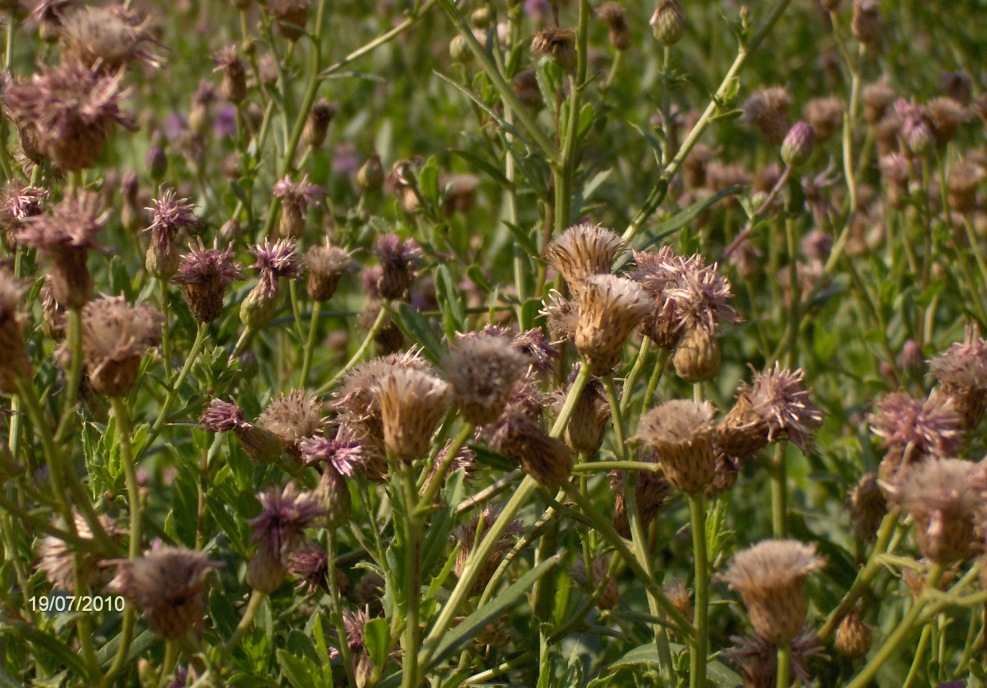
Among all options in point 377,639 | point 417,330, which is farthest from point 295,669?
point 417,330

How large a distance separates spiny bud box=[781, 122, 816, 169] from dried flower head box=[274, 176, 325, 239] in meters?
1.16

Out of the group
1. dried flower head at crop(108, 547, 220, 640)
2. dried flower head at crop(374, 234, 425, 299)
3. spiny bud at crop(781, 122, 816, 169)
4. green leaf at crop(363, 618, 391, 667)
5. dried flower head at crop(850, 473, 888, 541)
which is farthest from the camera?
spiny bud at crop(781, 122, 816, 169)

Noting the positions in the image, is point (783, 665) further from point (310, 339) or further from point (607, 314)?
point (310, 339)

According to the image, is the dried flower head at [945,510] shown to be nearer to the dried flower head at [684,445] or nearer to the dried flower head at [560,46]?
the dried flower head at [684,445]

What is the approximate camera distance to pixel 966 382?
1.65 metres

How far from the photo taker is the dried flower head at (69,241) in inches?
51.2

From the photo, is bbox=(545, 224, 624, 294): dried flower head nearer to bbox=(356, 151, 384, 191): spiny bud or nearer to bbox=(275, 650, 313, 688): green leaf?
bbox=(275, 650, 313, 688): green leaf

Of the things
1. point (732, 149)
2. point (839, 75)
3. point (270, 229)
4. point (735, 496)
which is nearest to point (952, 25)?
point (839, 75)

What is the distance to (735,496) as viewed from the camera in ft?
10.7

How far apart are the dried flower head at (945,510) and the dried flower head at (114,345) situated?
967 millimetres

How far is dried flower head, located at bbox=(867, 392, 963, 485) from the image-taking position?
1.52 m

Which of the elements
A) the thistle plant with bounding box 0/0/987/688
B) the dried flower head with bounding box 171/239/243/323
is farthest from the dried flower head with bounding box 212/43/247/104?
the dried flower head with bounding box 171/239/243/323

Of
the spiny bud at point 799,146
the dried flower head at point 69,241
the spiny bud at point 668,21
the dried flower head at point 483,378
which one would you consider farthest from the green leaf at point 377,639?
the spiny bud at point 799,146

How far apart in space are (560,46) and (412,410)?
1.23 meters
